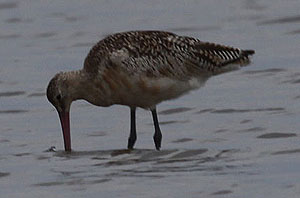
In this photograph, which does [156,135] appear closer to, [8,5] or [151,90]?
[151,90]

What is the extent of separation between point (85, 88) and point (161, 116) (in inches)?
61.9

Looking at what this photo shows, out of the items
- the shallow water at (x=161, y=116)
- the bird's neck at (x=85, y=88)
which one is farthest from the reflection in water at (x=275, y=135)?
the bird's neck at (x=85, y=88)

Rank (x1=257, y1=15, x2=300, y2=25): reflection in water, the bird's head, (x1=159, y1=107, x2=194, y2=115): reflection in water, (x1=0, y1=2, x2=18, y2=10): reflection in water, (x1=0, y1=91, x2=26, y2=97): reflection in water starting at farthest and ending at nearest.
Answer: (x1=0, y1=2, x2=18, y2=10): reflection in water < (x1=257, y1=15, x2=300, y2=25): reflection in water < (x1=0, y1=91, x2=26, y2=97): reflection in water < (x1=159, y1=107, x2=194, y2=115): reflection in water < the bird's head

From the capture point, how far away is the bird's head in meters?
12.3

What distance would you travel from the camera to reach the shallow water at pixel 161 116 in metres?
10.4

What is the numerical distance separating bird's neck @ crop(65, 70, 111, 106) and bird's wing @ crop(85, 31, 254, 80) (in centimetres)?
11

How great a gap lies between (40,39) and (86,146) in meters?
5.75

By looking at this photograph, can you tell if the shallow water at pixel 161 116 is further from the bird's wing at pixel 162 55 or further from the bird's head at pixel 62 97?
the bird's wing at pixel 162 55

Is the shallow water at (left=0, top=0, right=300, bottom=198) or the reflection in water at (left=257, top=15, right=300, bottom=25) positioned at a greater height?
the reflection in water at (left=257, top=15, right=300, bottom=25)

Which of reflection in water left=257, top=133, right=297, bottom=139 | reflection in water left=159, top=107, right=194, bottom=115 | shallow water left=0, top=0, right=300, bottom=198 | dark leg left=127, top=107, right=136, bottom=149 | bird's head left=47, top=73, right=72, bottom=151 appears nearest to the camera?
shallow water left=0, top=0, right=300, bottom=198

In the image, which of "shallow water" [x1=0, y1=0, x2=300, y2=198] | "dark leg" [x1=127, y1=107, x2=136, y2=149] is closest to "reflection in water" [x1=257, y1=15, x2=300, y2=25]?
"shallow water" [x1=0, y1=0, x2=300, y2=198]

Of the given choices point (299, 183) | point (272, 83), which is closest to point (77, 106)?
point (272, 83)

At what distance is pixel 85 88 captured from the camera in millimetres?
12312

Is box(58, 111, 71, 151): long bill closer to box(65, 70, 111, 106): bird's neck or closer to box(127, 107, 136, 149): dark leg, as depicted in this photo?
box(65, 70, 111, 106): bird's neck
